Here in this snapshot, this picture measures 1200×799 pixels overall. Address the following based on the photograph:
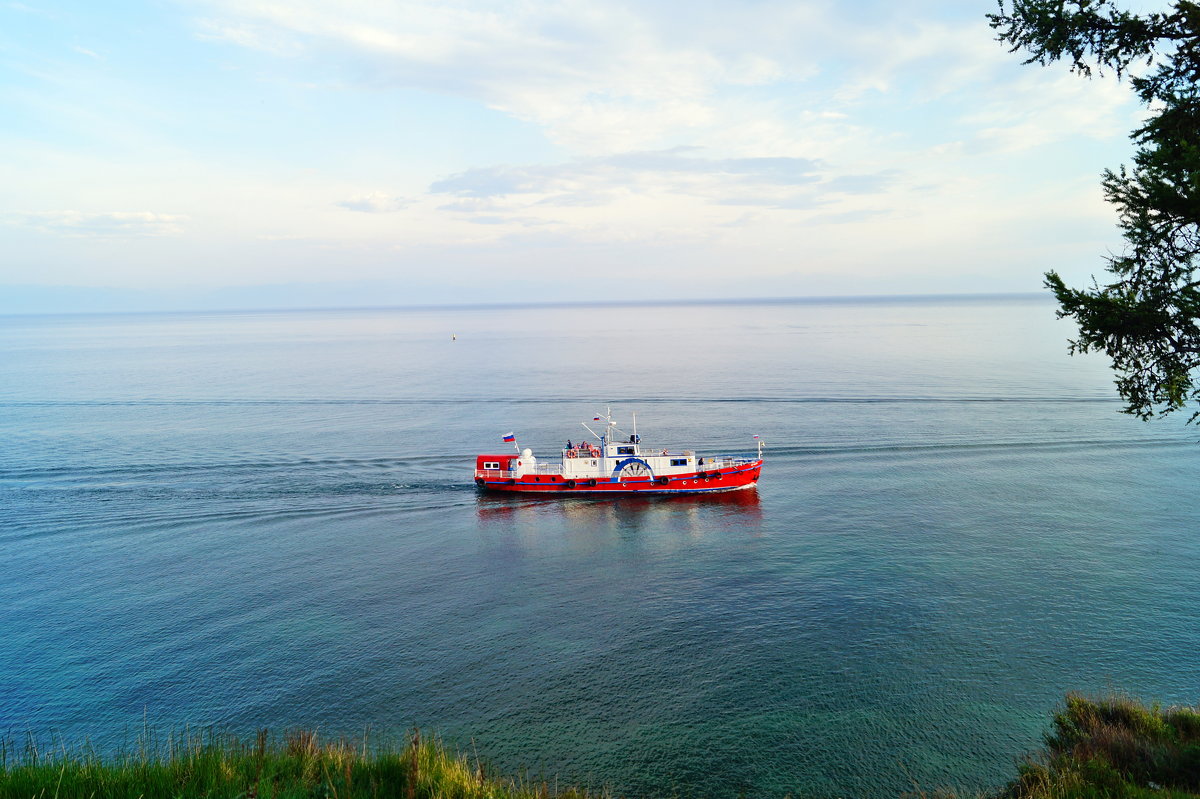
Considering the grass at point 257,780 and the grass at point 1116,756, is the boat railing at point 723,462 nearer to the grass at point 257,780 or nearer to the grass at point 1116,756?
the grass at point 1116,756

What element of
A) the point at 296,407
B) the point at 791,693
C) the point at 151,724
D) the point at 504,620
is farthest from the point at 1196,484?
the point at 296,407

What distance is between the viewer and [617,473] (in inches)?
2805

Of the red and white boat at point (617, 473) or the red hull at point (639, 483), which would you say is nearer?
the red hull at point (639, 483)

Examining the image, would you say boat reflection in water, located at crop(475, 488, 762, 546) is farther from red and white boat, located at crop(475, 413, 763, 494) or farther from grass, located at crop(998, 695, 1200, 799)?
grass, located at crop(998, 695, 1200, 799)

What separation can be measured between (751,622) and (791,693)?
23.6 feet

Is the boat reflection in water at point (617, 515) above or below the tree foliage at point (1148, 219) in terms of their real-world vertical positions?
below

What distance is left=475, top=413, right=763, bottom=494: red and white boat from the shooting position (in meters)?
69.6

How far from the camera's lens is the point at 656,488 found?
70.7 metres

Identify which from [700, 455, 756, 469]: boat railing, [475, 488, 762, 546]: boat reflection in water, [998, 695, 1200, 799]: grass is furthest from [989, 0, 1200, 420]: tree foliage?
[700, 455, 756, 469]: boat railing

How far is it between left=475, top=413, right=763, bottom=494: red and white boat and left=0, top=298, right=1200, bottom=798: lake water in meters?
2.31

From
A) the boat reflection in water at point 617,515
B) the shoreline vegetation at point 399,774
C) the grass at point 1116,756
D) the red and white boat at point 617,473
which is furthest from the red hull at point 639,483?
the shoreline vegetation at point 399,774

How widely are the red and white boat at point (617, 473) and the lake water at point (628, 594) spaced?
231 centimetres

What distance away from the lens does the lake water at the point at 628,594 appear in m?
32.1

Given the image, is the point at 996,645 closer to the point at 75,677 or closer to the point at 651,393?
the point at 75,677
